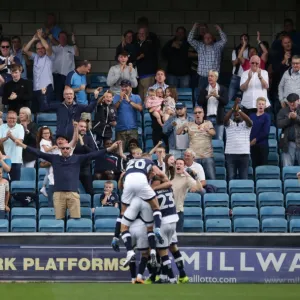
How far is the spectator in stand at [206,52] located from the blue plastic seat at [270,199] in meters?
3.39

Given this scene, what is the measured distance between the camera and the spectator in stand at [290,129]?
22078 mm

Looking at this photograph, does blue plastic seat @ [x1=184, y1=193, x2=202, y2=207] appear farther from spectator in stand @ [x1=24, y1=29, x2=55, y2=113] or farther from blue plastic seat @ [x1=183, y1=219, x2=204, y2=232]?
spectator in stand @ [x1=24, y1=29, x2=55, y2=113]

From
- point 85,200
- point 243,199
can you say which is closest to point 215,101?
point 243,199

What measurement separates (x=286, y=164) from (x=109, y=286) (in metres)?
5.98

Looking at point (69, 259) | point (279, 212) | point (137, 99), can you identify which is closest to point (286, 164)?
point (279, 212)

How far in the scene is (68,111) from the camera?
72.1 feet

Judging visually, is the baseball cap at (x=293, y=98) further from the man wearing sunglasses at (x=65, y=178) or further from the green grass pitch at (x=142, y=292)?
the green grass pitch at (x=142, y=292)

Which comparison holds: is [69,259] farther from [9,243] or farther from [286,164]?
[286,164]

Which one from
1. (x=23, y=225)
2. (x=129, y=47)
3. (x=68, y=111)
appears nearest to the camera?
(x=23, y=225)

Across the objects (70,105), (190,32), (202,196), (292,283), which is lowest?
(292,283)

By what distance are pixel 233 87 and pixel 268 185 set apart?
3.28 m

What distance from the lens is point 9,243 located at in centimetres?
1986

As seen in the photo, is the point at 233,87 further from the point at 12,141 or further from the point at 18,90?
the point at 12,141

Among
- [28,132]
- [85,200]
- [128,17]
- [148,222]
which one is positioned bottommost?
[148,222]
